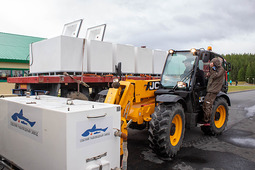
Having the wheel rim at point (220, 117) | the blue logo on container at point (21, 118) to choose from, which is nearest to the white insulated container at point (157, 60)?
the wheel rim at point (220, 117)

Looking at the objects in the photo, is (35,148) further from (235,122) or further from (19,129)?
(235,122)


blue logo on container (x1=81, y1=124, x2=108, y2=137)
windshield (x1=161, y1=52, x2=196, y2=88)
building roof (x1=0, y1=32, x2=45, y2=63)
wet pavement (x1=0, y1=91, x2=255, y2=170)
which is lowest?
wet pavement (x1=0, y1=91, x2=255, y2=170)

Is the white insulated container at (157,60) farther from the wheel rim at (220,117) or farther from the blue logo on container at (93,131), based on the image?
the blue logo on container at (93,131)

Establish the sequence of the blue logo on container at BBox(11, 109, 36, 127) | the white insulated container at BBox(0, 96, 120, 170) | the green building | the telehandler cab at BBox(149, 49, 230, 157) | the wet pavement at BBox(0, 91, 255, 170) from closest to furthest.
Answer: the white insulated container at BBox(0, 96, 120, 170) < the blue logo on container at BBox(11, 109, 36, 127) < the wet pavement at BBox(0, 91, 255, 170) < the telehandler cab at BBox(149, 49, 230, 157) < the green building

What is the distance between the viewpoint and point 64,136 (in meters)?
2.52

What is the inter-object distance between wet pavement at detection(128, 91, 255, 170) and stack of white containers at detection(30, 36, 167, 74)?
2.98 meters

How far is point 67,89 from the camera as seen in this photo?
7867 mm

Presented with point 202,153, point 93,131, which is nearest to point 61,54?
point 93,131

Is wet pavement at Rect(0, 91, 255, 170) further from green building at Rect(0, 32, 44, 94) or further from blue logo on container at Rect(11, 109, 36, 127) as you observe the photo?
green building at Rect(0, 32, 44, 94)

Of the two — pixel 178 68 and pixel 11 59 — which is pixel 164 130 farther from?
pixel 11 59

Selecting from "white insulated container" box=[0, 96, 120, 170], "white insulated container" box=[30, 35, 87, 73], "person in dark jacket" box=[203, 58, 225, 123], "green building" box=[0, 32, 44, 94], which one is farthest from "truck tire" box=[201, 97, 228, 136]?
"green building" box=[0, 32, 44, 94]

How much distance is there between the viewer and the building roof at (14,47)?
18.6 metres

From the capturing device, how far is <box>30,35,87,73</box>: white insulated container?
24.1 feet

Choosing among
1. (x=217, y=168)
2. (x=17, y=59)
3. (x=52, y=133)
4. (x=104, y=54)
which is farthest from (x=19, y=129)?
(x=17, y=59)
